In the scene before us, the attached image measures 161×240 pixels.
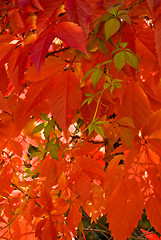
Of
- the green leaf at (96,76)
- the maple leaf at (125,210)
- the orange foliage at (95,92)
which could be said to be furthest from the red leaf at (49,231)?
the green leaf at (96,76)

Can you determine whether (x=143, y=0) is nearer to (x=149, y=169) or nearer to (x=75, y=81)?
(x=75, y=81)

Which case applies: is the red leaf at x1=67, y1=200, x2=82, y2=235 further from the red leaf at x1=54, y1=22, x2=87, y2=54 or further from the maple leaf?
the red leaf at x1=54, y1=22, x2=87, y2=54

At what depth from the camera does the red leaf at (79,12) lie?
16.8 inches

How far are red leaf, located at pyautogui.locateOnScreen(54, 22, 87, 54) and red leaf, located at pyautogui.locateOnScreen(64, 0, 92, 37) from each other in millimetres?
16

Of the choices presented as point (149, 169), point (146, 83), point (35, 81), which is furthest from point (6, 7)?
point (149, 169)

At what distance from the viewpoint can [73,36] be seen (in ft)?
1.30

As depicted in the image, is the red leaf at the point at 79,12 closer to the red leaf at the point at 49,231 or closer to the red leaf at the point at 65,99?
the red leaf at the point at 65,99

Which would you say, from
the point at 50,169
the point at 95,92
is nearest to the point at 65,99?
the point at 95,92

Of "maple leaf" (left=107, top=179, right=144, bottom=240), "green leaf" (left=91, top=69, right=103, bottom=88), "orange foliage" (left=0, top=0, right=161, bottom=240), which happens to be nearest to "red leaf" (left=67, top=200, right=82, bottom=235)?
"orange foliage" (left=0, top=0, right=161, bottom=240)

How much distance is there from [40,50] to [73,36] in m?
0.05

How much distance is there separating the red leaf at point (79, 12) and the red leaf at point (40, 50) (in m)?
0.04

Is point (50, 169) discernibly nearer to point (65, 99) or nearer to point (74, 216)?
point (74, 216)

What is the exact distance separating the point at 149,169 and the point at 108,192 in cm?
9

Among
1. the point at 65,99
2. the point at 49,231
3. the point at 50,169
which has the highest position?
the point at 65,99
